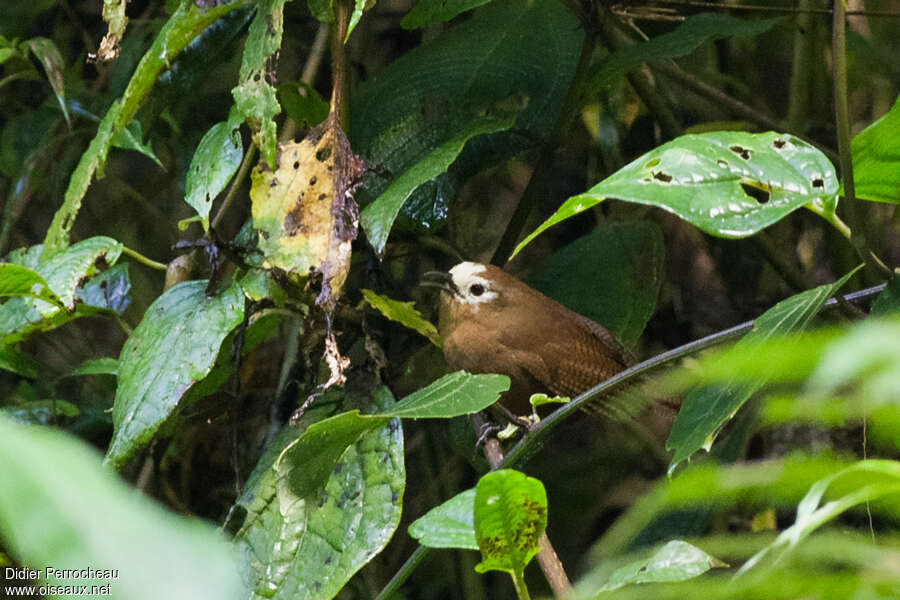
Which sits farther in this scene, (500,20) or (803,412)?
(500,20)

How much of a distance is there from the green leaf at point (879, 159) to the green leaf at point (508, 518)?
2.48 ft

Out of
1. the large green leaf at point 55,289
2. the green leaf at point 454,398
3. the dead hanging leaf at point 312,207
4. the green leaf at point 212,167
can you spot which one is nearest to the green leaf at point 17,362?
the large green leaf at point 55,289

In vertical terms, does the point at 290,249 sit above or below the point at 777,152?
below

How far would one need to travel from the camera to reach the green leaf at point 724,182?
1.22m

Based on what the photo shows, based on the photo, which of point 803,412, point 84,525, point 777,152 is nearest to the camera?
point 84,525

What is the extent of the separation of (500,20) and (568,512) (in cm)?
171

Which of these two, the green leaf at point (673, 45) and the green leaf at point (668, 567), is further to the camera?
the green leaf at point (673, 45)

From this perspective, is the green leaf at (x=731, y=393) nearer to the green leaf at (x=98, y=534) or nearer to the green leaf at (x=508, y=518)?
the green leaf at (x=508, y=518)

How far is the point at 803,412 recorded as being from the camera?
0.73m

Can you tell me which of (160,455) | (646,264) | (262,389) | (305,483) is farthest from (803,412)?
(262,389)

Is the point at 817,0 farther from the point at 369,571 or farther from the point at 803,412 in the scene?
the point at 803,412

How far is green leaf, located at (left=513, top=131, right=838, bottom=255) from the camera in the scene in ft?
4.00

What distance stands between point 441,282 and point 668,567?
1559 mm

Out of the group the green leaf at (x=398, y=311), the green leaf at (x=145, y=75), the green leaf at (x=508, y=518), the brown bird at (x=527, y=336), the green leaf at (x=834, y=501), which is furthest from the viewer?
the brown bird at (x=527, y=336)
